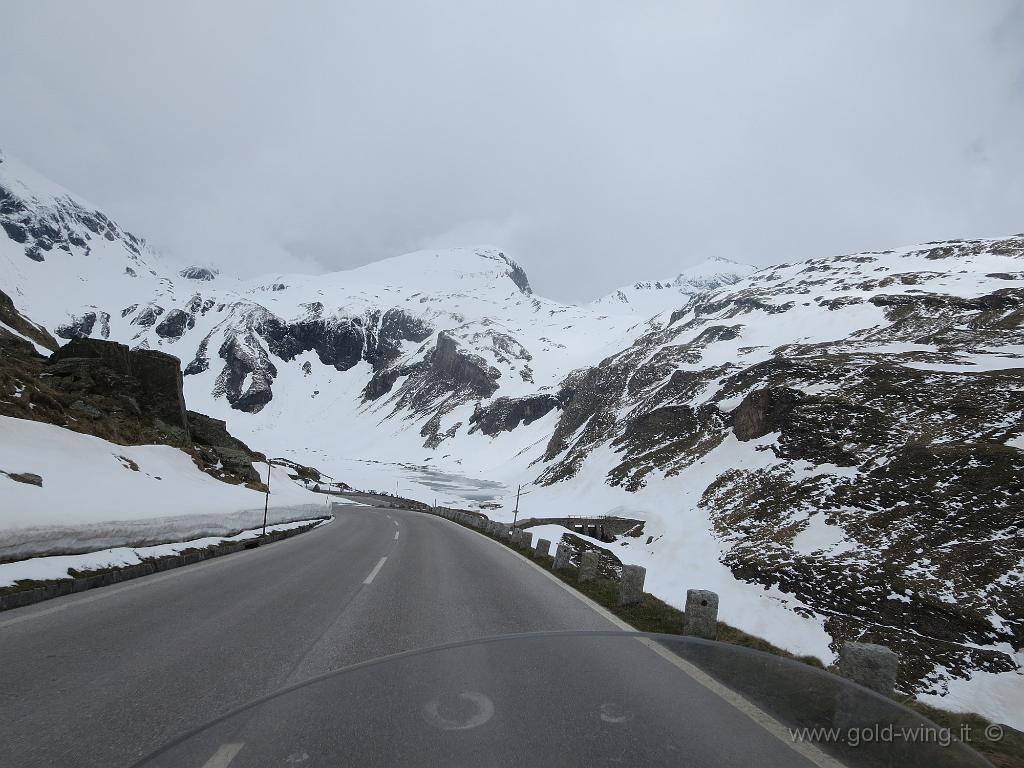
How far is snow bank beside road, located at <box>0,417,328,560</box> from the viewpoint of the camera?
834 centimetres

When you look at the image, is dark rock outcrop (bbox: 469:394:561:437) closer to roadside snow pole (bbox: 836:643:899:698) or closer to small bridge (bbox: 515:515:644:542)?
small bridge (bbox: 515:515:644:542)

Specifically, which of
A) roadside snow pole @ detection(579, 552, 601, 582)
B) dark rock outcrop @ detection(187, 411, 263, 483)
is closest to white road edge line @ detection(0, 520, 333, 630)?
roadside snow pole @ detection(579, 552, 601, 582)

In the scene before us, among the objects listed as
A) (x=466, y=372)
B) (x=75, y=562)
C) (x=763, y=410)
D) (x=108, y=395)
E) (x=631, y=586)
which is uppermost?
(x=466, y=372)

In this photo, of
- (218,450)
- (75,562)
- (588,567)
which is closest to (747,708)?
(588,567)

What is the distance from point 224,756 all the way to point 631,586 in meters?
6.84

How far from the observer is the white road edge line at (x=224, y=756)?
2.80 metres

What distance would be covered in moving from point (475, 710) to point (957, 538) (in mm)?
20020

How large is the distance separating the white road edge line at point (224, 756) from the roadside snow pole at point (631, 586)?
658 centimetres

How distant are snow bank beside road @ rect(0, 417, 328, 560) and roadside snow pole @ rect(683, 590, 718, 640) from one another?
32.4 ft

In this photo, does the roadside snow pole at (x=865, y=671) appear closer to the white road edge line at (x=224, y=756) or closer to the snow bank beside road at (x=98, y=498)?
the white road edge line at (x=224, y=756)

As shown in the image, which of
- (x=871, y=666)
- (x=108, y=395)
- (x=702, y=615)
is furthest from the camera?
(x=108, y=395)

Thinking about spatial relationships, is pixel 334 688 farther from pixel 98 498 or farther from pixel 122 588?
pixel 98 498

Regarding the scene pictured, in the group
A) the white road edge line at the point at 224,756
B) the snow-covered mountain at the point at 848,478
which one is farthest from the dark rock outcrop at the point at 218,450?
the white road edge line at the point at 224,756

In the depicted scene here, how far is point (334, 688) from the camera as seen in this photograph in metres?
3.82
